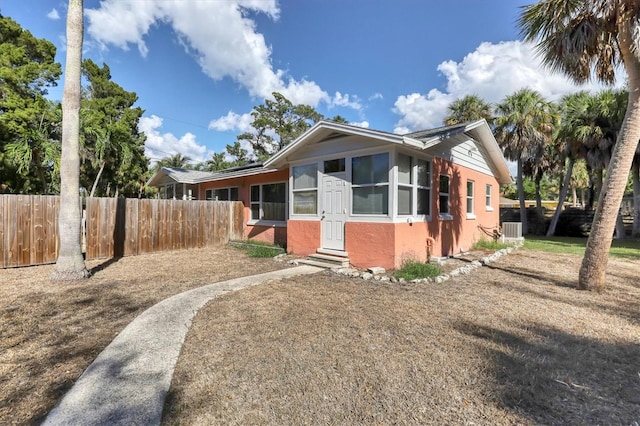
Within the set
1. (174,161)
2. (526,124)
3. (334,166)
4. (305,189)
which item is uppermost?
(174,161)

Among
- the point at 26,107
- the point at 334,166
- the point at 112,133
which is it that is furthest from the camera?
the point at 112,133

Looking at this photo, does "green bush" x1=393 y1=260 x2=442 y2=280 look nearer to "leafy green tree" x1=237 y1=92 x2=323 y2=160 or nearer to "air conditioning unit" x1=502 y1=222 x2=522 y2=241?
"air conditioning unit" x1=502 y1=222 x2=522 y2=241

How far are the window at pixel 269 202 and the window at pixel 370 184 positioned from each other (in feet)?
13.8

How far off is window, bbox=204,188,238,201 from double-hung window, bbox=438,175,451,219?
29.0 feet

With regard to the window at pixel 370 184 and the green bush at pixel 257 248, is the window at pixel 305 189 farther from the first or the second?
the green bush at pixel 257 248

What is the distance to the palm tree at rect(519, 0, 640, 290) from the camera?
17.5ft

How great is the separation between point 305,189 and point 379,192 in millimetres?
2622

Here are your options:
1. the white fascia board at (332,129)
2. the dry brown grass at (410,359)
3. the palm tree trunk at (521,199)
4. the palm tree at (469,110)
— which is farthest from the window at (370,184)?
the palm tree at (469,110)

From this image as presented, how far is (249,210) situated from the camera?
12797mm

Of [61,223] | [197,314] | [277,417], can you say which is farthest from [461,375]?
[61,223]

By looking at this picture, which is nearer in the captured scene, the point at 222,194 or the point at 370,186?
the point at 370,186

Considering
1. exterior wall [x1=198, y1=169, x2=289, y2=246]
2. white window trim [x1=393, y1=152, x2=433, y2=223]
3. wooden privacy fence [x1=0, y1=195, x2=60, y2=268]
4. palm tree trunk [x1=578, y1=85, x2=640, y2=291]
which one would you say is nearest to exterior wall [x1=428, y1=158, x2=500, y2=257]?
white window trim [x1=393, y1=152, x2=433, y2=223]

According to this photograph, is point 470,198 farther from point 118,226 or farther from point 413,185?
point 118,226

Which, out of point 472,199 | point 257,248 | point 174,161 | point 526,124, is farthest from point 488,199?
point 174,161
